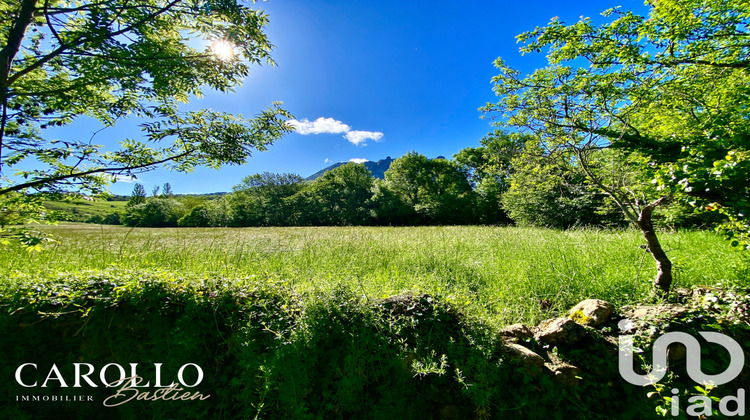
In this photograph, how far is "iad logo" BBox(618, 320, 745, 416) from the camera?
225cm

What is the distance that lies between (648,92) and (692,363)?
462cm

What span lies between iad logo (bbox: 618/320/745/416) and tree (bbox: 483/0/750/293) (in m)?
0.98

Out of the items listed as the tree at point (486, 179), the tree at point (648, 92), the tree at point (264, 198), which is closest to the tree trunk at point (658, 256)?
the tree at point (648, 92)

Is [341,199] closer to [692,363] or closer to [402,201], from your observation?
[402,201]

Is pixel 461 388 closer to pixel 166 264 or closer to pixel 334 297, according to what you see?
pixel 334 297

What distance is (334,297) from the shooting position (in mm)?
3021

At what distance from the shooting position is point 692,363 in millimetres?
2523

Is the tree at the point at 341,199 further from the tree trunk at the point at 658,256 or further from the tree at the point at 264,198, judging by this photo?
the tree trunk at the point at 658,256

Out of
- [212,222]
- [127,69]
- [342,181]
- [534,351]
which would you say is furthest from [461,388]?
[212,222]

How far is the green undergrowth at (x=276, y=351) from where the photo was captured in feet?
7.52

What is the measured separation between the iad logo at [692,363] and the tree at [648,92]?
3.23 feet

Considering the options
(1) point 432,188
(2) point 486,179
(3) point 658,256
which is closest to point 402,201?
(1) point 432,188

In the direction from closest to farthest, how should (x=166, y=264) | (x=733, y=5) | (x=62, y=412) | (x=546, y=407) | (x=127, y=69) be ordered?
(x=546, y=407)
(x=62, y=412)
(x=127, y=69)
(x=733, y=5)
(x=166, y=264)

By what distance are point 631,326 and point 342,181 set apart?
38942mm
